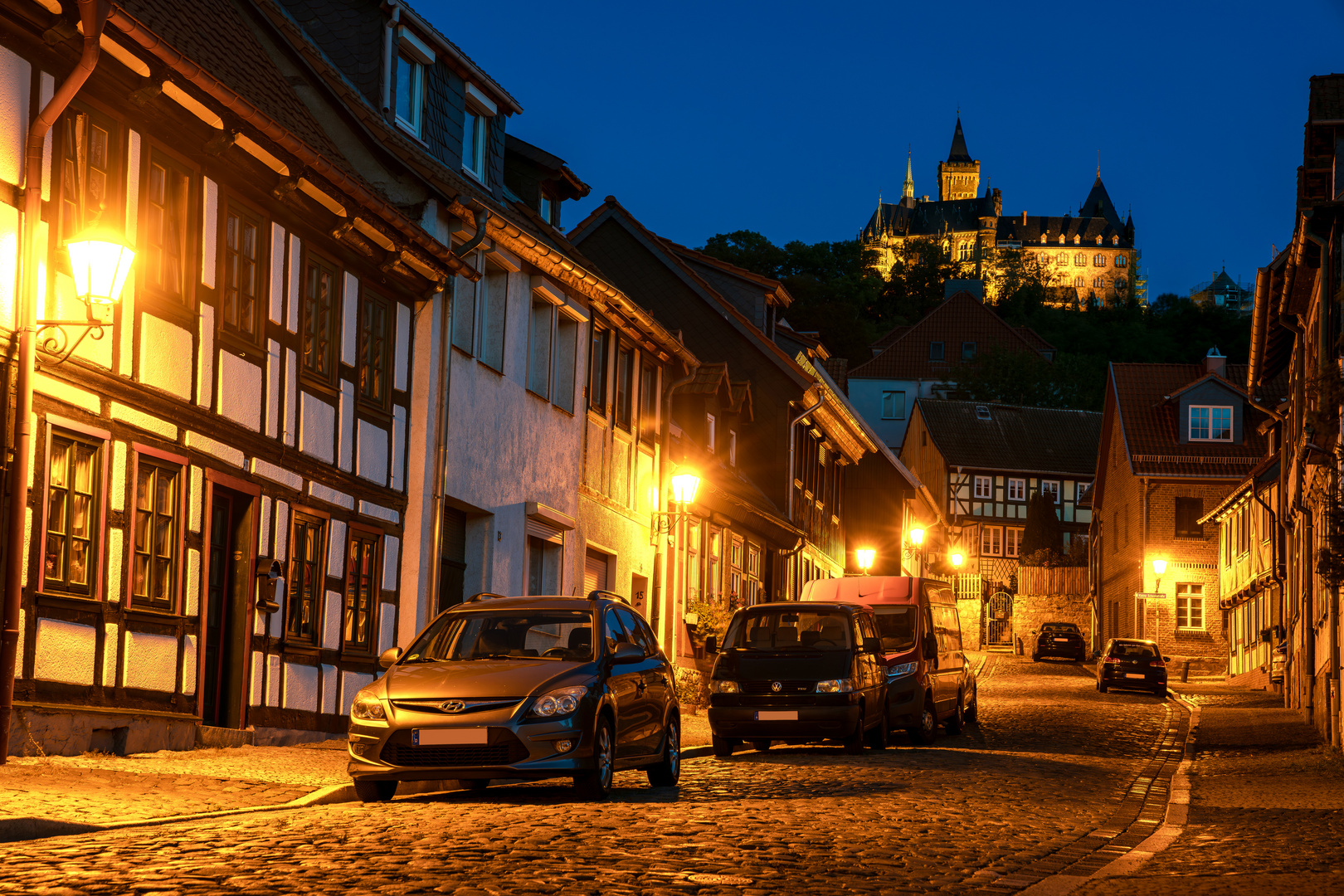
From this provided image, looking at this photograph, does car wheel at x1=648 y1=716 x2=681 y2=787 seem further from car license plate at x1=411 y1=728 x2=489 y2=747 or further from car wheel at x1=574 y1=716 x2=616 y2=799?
car license plate at x1=411 y1=728 x2=489 y2=747

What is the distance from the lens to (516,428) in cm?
2256

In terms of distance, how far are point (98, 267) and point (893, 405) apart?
95868mm

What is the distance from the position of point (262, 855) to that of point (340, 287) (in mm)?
9955

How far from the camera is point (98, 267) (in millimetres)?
11898

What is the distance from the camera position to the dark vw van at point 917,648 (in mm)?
22420

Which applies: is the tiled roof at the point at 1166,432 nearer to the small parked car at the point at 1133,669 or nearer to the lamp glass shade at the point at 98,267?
the small parked car at the point at 1133,669

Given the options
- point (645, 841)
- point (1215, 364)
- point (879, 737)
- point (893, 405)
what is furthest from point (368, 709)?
point (893, 405)

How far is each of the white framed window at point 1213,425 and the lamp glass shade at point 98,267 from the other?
53.0 meters

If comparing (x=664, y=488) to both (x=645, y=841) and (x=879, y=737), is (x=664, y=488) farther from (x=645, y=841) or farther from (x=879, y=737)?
(x=645, y=841)

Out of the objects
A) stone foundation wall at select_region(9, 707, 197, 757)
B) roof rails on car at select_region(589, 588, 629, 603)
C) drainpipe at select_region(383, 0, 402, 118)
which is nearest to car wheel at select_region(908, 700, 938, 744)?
roof rails on car at select_region(589, 588, 629, 603)

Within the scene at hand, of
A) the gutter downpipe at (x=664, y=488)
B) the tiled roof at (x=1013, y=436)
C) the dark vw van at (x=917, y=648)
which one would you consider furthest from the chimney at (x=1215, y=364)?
the dark vw van at (x=917, y=648)

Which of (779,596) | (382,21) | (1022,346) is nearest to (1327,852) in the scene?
(382,21)

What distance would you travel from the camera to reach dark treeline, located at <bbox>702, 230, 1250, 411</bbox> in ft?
347

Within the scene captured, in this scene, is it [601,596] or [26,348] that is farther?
[601,596]
